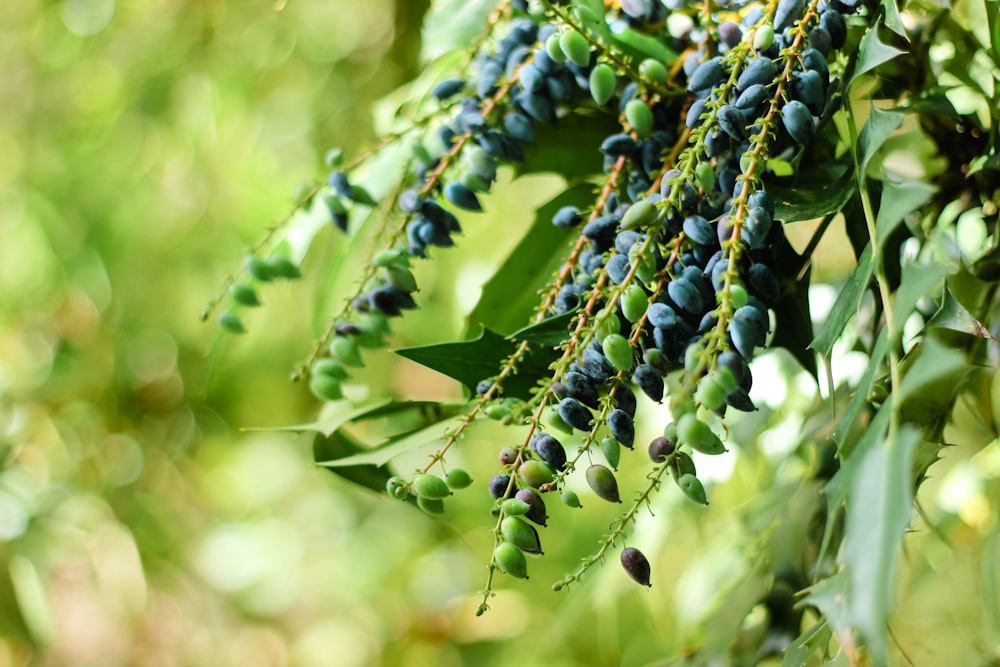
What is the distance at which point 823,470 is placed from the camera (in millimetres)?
453

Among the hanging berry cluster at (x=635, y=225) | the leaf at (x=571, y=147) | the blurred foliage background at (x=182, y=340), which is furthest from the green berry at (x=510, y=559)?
the blurred foliage background at (x=182, y=340)

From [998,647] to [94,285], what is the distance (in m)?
1.05

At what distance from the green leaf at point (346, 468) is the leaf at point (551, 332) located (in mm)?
125

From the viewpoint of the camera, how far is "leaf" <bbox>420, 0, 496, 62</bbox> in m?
0.46

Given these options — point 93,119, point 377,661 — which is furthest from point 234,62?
point 377,661

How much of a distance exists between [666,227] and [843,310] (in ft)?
0.23

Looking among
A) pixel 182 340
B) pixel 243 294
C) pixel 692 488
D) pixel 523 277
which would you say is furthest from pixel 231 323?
pixel 182 340

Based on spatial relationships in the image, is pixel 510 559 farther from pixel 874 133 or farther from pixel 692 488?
pixel 874 133

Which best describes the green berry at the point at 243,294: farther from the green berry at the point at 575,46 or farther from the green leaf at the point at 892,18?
the green leaf at the point at 892,18

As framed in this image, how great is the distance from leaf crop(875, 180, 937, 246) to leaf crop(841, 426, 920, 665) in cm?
7

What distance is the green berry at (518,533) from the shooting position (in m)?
0.29

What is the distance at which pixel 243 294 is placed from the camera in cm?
44

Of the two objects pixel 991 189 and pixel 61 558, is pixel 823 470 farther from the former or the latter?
pixel 61 558

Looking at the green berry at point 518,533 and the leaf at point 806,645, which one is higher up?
the green berry at point 518,533
